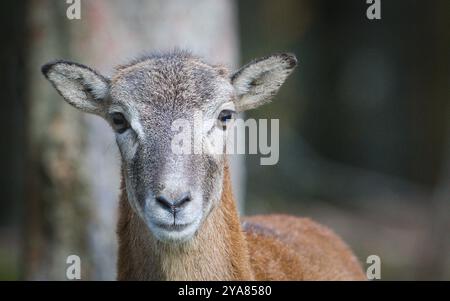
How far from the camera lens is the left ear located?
311 inches

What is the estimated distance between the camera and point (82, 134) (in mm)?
12555

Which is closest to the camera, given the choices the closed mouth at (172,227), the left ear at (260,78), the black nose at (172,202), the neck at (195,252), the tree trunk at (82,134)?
the black nose at (172,202)

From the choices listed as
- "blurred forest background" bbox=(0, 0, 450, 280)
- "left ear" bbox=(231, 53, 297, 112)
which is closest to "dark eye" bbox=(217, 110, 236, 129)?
"left ear" bbox=(231, 53, 297, 112)

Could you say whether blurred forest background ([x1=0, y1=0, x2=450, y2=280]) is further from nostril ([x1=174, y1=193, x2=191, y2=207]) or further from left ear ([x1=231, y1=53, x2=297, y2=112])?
nostril ([x1=174, y1=193, x2=191, y2=207])

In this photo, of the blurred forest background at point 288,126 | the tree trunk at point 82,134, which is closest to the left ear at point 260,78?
the tree trunk at point 82,134

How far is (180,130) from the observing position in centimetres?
709

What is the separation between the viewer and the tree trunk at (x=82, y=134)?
41.1 feet

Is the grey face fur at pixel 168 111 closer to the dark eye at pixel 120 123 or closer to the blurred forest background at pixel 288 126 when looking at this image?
the dark eye at pixel 120 123

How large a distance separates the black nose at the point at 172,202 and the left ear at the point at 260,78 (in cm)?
163

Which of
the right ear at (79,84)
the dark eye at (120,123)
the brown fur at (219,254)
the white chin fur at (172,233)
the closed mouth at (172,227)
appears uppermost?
the right ear at (79,84)

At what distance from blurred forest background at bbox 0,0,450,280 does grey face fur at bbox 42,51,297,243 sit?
4681 millimetres

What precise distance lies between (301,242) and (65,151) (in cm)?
495

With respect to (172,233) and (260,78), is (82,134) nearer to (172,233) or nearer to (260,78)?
(260,78)
